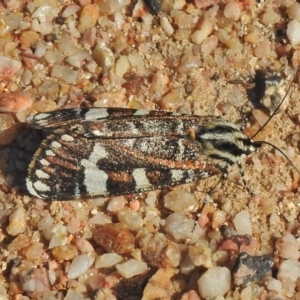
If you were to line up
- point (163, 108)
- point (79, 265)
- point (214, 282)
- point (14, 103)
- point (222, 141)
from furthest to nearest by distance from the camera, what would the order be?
point (163, 108) → point (14, 103) → point (222, 141) → point (79, 265) → point (214, 282)

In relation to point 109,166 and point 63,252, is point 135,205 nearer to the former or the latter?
point 109,166

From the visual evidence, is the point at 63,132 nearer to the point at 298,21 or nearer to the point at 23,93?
the point at 23,93

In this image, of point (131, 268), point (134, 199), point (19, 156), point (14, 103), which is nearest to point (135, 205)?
point (134, 199)

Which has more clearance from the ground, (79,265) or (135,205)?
(135,205)

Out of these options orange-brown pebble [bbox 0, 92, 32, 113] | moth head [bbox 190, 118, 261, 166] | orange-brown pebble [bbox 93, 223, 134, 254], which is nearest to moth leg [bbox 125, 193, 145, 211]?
orange-brown pebble [bbox 93, 223, 134, 254]

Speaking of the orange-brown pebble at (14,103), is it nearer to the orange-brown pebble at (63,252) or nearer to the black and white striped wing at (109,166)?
the black and white striped wing at (109,166)

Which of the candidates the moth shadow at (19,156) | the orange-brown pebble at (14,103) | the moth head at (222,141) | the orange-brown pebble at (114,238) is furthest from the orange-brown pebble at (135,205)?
the orange-brown pebble at (14,103)

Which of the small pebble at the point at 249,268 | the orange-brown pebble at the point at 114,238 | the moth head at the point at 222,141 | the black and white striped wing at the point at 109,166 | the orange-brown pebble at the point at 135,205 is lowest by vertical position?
the orange-brown pebble at the point at 114,238
